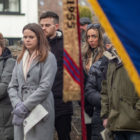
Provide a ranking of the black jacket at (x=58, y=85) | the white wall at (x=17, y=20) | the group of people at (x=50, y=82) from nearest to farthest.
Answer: the group of people at (x=50, y=82), the black jacket at (x=58, y=85), the white wall at (x=17, y=20)

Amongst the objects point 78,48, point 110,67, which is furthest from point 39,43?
point 78,48

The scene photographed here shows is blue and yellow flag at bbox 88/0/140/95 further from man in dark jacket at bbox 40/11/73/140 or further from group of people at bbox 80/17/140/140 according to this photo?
man in dark jacket at bbox 40/11/73/140

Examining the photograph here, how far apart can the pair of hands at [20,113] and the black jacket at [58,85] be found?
0.49m

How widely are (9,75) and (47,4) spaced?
75.8 feet

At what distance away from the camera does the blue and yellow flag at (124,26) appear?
3.67 metres

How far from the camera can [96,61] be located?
6.44 m

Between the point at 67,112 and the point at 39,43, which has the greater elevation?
the point at 39,43

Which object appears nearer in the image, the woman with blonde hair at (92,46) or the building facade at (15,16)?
the woman with blonde hair at (92,46)

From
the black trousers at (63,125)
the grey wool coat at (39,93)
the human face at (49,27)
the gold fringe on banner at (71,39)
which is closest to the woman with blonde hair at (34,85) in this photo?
the grey wool coat at (39,93)

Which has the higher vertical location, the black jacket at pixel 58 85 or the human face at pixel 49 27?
the human face at pixel 49 27

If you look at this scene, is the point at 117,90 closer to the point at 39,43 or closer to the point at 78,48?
the point at 78,48

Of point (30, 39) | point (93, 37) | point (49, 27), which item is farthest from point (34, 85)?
point (93, 37)

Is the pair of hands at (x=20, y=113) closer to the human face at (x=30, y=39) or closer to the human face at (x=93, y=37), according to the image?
the human face at (x=30, y=39)

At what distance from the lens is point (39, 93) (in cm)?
613
